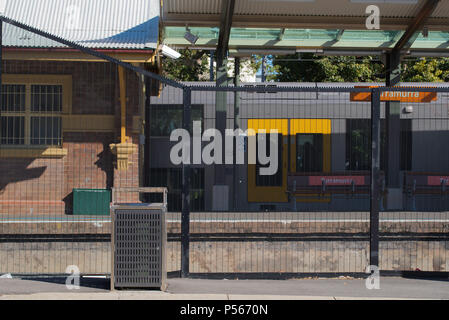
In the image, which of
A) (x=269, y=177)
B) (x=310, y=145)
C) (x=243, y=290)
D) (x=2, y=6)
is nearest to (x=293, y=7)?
(x=310, y=145)

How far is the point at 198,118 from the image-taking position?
54.2 feet

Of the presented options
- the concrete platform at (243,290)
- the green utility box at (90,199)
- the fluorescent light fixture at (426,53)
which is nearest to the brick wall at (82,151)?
the green utility box at (90,199)

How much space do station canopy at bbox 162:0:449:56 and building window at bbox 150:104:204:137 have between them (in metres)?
1.59

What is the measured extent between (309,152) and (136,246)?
10505 millimetres

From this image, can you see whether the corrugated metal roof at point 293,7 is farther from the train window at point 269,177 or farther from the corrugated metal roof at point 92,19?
the train window at point 269,177

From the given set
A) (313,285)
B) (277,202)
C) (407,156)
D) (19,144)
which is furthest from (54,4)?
(313,285)

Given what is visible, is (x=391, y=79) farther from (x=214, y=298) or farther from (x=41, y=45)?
(x=214, y=298)

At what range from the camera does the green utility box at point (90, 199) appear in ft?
48.1

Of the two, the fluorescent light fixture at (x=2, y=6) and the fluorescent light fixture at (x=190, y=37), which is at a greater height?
the fluorescent light fixture at (x=2, y=6)

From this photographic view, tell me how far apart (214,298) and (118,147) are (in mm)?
8957

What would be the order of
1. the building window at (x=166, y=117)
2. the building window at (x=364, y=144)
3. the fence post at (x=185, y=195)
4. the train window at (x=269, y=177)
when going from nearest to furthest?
the fence post at (x=185, y=195) < the building window at (x=364, y=144) < the train window at (x=269, y=177) < the building window at (x=166, y=117)

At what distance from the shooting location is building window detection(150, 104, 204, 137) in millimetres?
16750

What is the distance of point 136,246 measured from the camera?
683cm

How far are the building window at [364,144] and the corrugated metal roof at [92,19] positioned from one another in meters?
5.51
